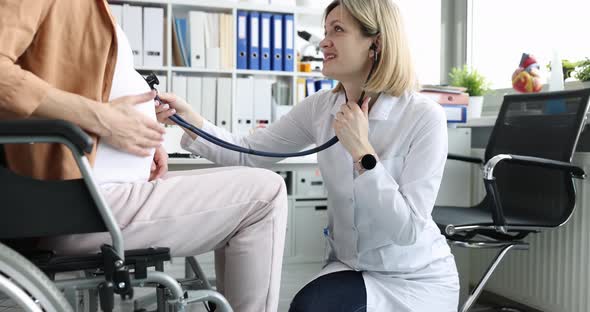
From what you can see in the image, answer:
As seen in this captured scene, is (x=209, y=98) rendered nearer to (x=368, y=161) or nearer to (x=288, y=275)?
(x=288, y=275)

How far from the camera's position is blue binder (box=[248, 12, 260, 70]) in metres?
3.07

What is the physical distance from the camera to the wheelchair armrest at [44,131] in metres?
0.74

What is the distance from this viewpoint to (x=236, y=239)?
3.23ft

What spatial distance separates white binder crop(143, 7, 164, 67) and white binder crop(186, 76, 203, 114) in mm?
184

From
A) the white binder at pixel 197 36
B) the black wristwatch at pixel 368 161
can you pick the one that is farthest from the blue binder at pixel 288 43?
the black wristwatch at pixel 368 161

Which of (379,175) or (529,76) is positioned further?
(529,76)

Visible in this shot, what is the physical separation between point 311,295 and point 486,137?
1.63 meters

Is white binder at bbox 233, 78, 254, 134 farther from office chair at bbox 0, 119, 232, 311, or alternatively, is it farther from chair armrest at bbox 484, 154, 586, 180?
office chair at bbox 0, 119, 232, 311

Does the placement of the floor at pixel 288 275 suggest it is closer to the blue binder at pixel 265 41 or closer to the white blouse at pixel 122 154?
the blue binder at pixel 265 41


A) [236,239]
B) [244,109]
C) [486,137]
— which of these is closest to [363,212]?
[236,239]

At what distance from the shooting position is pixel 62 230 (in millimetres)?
826

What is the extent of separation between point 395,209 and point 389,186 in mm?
56

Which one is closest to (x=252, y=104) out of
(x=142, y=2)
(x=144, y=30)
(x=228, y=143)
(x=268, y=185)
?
(x=144, y=30)

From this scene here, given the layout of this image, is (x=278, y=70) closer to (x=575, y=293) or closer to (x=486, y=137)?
(x=486, y=137)
